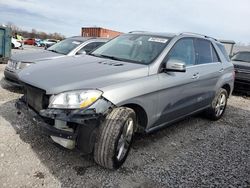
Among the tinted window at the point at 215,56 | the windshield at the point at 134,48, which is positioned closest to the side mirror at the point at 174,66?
the windshield at the point at 134,48

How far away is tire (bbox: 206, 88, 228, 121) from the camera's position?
17.5 ft

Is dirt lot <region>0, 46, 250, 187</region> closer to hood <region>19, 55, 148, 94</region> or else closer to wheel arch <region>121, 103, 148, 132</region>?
wheel arch <region>121, 103, 148, 132</region>

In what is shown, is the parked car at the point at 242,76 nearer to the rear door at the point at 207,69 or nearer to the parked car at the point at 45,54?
the rear door at the point at 207,69

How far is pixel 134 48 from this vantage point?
13.4ft

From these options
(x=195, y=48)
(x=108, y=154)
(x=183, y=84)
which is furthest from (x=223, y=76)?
(x=108, y=154)

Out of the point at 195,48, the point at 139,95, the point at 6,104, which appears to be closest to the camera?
the point at 139,95

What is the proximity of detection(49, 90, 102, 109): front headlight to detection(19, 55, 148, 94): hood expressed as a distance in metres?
0.06

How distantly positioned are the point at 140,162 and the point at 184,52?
192cm

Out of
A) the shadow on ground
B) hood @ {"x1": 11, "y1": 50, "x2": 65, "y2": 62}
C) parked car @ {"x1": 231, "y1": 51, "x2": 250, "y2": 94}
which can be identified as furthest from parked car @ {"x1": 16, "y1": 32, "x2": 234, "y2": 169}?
parked car @ {"x1": 231, "y1": 51, "x2": 250, "y2": 94}

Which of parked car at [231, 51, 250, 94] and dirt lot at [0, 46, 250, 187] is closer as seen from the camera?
dirt lot at [0, 46, 250, 187]

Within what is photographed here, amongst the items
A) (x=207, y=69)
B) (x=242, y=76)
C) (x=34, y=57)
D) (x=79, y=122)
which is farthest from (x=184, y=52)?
(x=242, y=76)

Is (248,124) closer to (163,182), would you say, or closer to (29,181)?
(163,182)

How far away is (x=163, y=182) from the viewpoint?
9.91ft

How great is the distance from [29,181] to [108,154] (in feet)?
2.86
